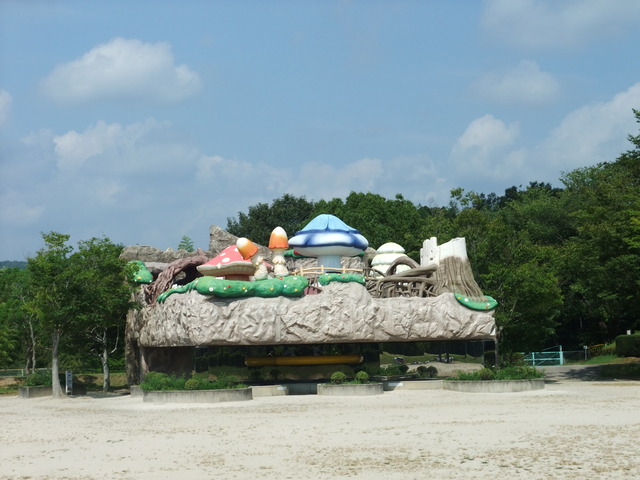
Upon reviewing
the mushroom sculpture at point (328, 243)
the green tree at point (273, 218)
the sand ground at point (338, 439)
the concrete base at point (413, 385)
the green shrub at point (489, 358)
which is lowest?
the sand ground at point (338, 439)

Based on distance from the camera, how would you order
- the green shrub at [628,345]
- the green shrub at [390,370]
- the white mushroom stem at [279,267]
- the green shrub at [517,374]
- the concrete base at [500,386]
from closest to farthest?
1. the concrete base at [500,386]
2. the green shrub at [517,374]
3. the white mushroom stem at [279,267]
4. the green shrub at [390,370]
5. the green shrub at [628,345]

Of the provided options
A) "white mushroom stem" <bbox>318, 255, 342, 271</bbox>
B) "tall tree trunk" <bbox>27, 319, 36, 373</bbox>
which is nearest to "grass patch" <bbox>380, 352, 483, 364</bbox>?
"white mushroom stem" <bbox>318, 255, 342, 271</bbox>

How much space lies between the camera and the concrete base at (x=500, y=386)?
97.6ft

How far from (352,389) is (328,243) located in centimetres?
771

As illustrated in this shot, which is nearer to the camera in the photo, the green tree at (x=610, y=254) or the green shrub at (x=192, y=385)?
the green shrub at (x=192, y=385)

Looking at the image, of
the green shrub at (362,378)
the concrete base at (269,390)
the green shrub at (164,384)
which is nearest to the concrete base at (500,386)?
the green shrub at (362,378)

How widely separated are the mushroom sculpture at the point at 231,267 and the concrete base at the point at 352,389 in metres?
5.47

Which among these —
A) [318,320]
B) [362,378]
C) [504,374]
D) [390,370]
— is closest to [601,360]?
[390,370]

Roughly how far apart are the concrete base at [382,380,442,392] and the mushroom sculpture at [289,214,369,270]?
19.3 feet

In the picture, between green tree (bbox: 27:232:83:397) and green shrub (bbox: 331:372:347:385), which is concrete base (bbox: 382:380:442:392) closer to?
green shrub (bbox: 331:372:347:385)

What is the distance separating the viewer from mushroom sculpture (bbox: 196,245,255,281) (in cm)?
3189

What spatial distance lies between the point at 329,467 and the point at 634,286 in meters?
26.4

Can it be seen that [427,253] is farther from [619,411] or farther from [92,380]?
[92,380]

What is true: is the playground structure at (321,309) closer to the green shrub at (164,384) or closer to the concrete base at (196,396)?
the green shrub at (164,384)
